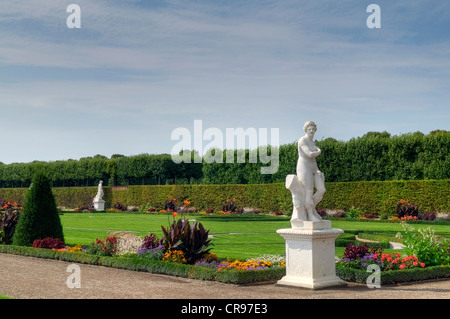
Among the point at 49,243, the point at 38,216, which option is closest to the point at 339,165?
the point at 38,216

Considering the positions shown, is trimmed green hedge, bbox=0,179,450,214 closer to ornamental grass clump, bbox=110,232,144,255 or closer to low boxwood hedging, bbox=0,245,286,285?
ornamental grass clump, bbox=110,232,144,255

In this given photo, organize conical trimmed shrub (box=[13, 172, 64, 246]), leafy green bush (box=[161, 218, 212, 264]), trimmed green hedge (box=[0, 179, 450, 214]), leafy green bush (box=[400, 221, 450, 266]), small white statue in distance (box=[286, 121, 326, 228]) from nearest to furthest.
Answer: small white statue in distance (box=[286, 121, 326, 228]), leafy green bush (box=[400, 221, 450, 266]), leafy green bush (box=[161, 218, 212, 264]), conical trimmed shrub (box=[13, 172, 64, 246]), trimmed green hedge (box=[0, 179, 450, 214])

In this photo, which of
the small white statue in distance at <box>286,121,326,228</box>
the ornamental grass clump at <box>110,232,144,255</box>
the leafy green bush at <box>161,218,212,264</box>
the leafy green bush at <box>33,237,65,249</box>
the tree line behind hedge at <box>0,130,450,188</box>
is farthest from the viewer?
the tree line behind hedge at <box>0,130,450,188</box>

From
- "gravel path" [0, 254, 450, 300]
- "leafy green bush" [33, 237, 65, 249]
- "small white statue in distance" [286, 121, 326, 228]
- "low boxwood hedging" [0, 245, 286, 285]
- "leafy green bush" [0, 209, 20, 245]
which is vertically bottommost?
"gravel path" [0, 254, 450, 300]

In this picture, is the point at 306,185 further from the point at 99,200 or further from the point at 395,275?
the point at 99,200

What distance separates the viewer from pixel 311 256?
9664mm

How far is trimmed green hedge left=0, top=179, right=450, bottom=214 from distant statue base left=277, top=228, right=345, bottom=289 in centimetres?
2186

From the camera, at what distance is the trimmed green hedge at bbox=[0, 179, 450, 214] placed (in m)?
30.6

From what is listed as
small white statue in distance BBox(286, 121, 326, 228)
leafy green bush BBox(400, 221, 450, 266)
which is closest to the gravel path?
leafy green bush BBox(400, 221, 450, 266)

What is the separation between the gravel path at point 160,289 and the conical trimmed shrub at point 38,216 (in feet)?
13.0

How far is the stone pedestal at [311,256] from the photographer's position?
31.8 feet

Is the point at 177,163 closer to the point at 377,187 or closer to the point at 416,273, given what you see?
the point at 377,187
